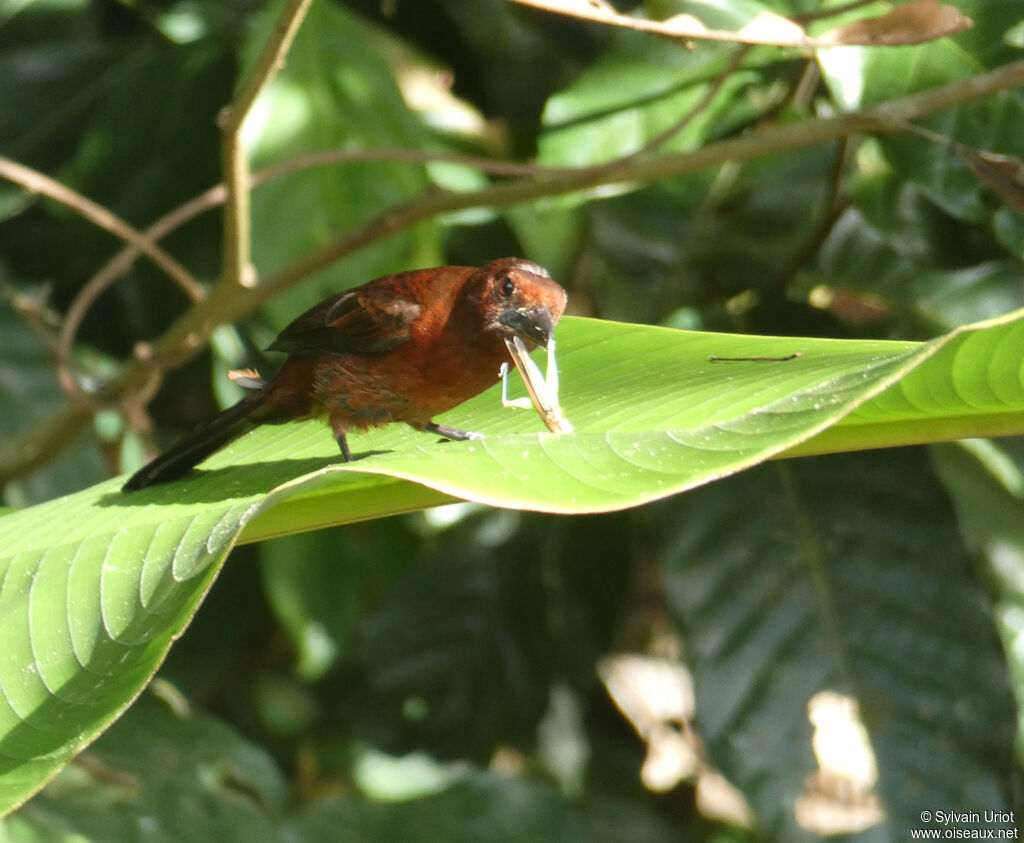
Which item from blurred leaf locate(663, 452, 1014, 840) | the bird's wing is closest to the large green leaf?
the bird's wing

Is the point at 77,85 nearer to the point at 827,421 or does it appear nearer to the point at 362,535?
the point at 362,535

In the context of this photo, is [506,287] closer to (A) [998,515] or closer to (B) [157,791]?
(B) [157,791]

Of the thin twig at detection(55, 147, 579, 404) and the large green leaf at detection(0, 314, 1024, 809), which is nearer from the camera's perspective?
the large green leaf at detection(0, 314, 1024, 809)

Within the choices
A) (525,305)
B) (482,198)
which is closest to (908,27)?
A: (525,305)

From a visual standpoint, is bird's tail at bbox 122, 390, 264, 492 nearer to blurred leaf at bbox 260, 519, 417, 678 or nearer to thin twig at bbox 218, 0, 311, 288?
thin twig at bbox 218, 0, 311, 288

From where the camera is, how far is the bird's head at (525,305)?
168 cm

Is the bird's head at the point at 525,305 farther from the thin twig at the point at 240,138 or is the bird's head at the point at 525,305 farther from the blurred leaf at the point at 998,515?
the blurred leaf at the point at 998,515

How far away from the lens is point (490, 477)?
1075 mm

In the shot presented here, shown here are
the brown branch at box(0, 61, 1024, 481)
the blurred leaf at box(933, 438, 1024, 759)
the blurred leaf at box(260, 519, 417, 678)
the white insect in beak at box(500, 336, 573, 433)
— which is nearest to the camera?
the white insect in beak at box(500, 336, 573, 433)

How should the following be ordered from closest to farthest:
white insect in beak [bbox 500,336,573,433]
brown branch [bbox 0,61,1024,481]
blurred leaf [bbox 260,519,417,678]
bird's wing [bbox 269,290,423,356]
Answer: white insect in beak [bbox 500,336,573,433] < bird's wing [bbox 269,290,423,356] < brown branch [bbox 0,61,1024,481] < blurred leaf [bbox 260,519,417,678]

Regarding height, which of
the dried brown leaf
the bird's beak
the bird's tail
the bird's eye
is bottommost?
the bird's tail

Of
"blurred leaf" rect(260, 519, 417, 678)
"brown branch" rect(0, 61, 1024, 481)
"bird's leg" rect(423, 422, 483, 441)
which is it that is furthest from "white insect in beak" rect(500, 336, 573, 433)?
"blurred leaf" rect(260, 519, 417, 678)

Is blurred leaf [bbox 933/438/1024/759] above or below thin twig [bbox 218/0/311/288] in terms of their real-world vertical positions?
below

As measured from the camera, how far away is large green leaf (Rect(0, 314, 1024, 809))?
41.5 inches
